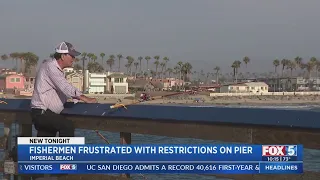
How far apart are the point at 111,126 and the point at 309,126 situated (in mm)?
2270

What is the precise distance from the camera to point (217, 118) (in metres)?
4.52

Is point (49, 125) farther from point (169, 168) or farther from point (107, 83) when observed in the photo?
point (107, 83)

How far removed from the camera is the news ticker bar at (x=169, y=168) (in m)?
4.18

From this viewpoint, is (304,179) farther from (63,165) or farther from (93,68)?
(93,68)

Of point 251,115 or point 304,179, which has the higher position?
point 251,115

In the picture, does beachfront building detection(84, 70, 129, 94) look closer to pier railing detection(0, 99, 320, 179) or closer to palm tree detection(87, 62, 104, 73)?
palm tree detection(87, 62, 104, 73)

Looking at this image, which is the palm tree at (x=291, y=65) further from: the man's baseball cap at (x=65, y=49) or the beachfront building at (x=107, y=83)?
the man's baseball cap at (x=65, y=49)

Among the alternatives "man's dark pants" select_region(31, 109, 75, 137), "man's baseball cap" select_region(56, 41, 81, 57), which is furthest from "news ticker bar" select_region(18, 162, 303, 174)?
"man's baseball cap" select_region(56, 41, 81, 57)

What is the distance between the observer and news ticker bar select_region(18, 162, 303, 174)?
418cm

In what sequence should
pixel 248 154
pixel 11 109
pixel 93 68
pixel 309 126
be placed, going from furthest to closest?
pixel 93 68, pixel 11 109, pixel 248 154, pixel 309 126

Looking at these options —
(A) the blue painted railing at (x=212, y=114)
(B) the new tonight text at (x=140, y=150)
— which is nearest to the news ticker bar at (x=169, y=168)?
(B) the new tonight text at (x=140, y=150)

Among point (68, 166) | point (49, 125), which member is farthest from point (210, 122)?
point (49, 125)

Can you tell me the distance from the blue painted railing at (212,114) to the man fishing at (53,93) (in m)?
0.25

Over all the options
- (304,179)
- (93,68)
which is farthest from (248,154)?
(93,68)
